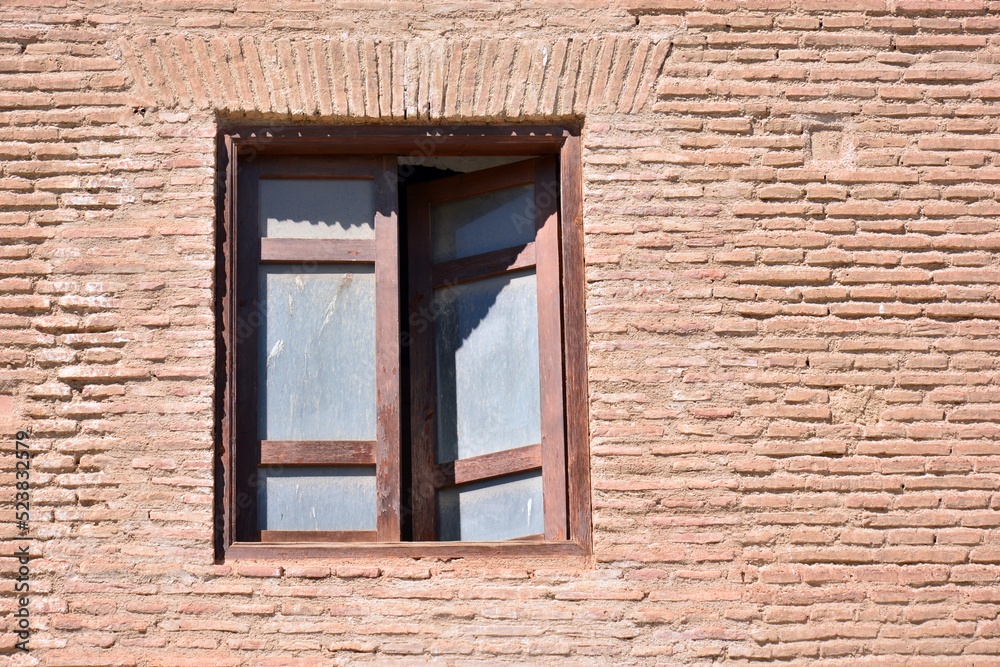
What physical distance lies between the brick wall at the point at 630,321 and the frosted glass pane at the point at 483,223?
39 cm

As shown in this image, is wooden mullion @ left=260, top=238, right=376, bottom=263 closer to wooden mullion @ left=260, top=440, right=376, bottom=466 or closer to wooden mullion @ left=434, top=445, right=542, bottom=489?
wooden mullion @ left=260, top=440, right=376, bottom=466

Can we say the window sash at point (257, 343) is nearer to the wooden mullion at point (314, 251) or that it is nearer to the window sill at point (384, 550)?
the wooden mullion at point (314, 251)

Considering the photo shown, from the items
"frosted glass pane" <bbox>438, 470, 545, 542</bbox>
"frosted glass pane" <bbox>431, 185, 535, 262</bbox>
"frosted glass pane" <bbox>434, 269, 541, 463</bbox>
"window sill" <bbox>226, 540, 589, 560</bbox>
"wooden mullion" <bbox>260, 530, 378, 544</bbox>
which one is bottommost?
"window sill" <bbox>226, 540, 589, 560</bbox>

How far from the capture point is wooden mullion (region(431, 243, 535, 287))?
5.21 metres

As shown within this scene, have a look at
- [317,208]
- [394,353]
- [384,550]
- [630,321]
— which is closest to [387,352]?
[394,353]

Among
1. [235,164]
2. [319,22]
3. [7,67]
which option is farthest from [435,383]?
[7,67]

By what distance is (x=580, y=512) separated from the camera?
15.9 ft

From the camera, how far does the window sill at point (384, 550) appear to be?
4.73m

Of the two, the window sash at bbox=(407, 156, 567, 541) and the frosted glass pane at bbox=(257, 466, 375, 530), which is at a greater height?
the window sash at bbox=(407, 156, 567, 541)

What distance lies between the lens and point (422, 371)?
5.30m

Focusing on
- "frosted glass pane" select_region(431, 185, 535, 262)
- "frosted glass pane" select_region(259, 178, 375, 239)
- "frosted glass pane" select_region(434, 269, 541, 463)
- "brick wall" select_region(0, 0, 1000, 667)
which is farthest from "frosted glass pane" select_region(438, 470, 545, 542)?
"frosted glass pane" select_region(259, 178, 375, 239)

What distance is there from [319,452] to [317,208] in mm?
972

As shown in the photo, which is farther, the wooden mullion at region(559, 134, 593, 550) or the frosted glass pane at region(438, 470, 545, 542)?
the frosted glass pane at region(438, 470, 545, 542)

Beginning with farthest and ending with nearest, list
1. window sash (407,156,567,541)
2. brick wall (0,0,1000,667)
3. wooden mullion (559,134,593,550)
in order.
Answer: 1. window sash (407,156,567,541)
2. wooden mullion (559,134,593,550)
3. brick wall (0,0,1000,667)
